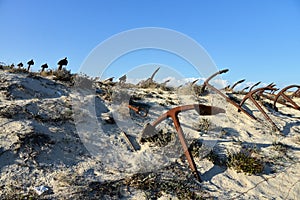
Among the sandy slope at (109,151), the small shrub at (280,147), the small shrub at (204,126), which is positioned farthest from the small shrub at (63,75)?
the small shrub at (280,147)

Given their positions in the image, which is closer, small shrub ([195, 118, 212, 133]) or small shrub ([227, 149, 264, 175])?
small shrub ([227, 149, 264, 175])

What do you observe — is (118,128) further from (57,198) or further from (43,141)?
(57,198)

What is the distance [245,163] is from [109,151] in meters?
2.54

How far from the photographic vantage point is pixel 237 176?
472 centimetres

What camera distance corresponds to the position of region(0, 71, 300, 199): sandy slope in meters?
3.95

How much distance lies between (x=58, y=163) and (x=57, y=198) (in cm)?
80

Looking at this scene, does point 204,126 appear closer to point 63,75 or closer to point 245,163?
point 245,163

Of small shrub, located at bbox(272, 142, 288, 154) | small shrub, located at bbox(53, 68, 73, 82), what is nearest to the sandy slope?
small shrub, located at bbox(272, 142, 288, 154)

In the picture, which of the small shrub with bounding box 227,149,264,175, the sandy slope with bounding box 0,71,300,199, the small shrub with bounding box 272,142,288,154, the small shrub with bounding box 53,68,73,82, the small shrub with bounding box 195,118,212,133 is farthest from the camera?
the small shrub with bounding box 53,68,73,82

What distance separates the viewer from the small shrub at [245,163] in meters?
4.82

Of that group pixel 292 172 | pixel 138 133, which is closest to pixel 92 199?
pixel 138 133

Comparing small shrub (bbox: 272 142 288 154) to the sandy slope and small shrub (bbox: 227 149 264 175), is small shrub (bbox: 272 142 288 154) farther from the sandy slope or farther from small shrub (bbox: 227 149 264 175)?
small shrub (bbox: 227 149 264 175)

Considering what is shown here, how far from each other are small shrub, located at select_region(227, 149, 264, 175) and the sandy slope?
0.11 meters

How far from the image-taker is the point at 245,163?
4895 mm
